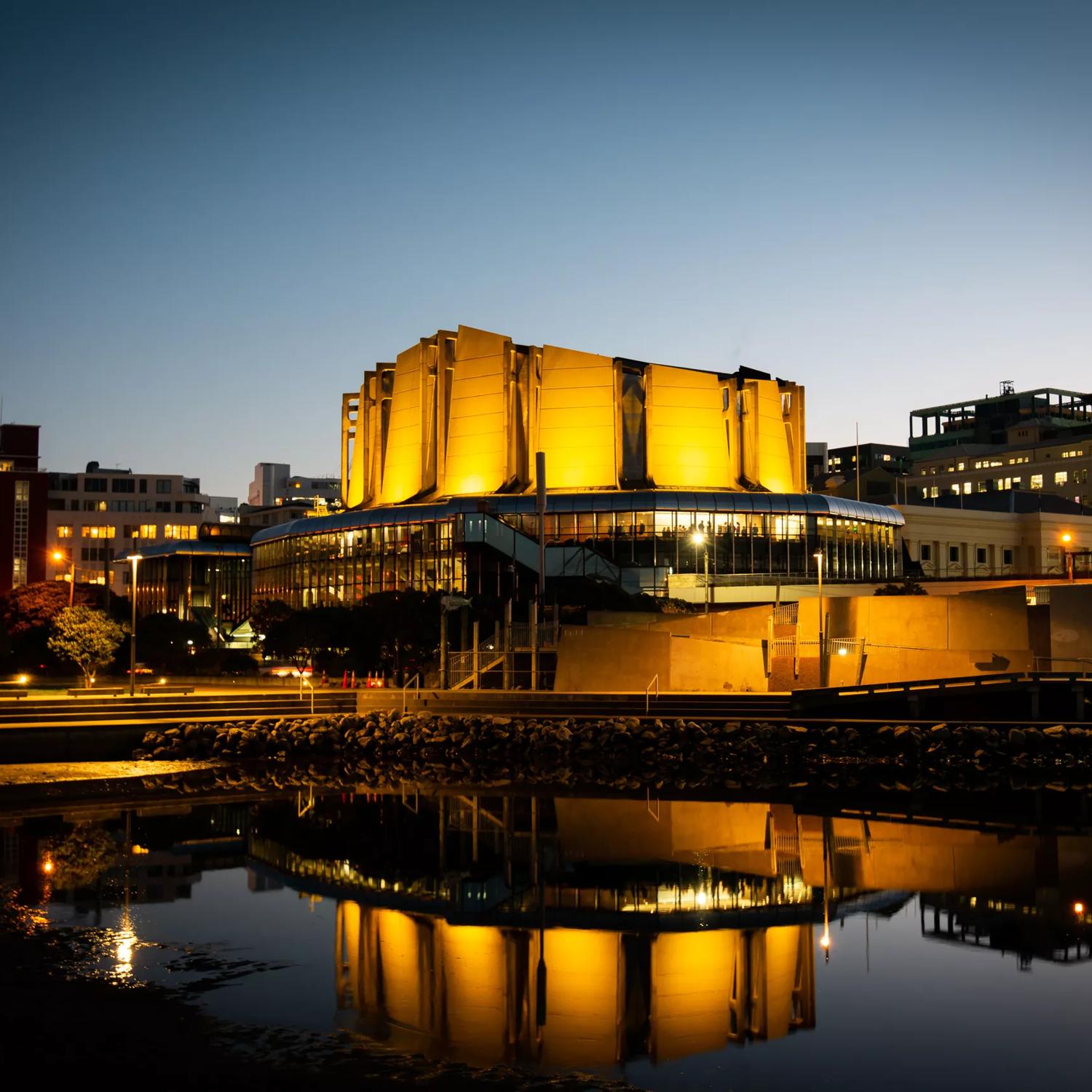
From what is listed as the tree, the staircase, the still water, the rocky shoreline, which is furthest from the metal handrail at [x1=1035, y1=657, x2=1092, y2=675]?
the tree

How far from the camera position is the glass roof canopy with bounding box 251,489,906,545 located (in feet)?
295

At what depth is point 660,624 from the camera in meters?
59.3

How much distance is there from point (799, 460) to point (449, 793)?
7428cm

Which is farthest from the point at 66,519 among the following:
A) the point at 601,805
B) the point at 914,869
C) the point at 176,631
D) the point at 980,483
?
the point at 914,869

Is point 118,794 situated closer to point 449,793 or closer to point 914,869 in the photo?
point 449,793

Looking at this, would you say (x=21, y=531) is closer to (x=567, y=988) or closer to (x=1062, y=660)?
(x=1062, y=660)

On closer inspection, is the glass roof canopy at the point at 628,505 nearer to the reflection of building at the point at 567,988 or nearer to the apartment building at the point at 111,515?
the reflection of building at the point at 567,988

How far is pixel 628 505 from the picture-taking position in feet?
296

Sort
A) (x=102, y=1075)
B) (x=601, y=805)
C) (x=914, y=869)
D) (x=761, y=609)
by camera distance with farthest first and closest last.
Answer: (x=761, y=609) → (x=601, y=805) → (x=914, y=869) → (x=102, y=1075)

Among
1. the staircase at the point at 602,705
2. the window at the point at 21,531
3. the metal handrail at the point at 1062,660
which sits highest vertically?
the window at the point at 21,531

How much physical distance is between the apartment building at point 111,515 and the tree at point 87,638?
10037cm

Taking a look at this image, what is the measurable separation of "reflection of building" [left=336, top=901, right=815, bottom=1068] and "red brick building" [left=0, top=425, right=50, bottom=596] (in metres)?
142

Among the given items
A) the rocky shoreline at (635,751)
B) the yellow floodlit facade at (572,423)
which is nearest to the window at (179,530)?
the yellow floodlit facade at (572,423)

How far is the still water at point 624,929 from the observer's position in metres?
16.2
